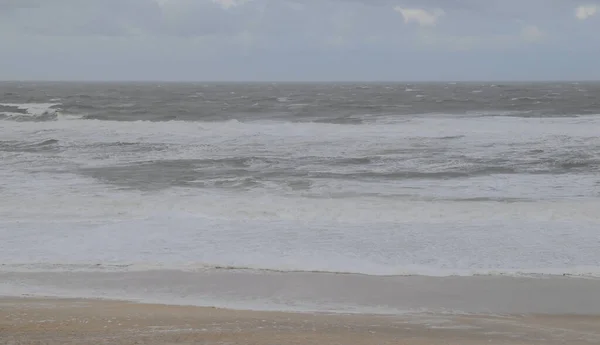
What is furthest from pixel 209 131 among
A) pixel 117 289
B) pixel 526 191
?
pixel 117 289

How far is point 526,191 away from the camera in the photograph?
14.2 m

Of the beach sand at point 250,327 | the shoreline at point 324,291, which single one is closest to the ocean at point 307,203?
the shoreline at point 324,291

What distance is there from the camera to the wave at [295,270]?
326 inches

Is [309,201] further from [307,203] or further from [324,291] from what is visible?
[324,291]

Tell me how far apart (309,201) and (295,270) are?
4599 millimetres

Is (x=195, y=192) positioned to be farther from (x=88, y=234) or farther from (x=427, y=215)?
(x=427, y=215)

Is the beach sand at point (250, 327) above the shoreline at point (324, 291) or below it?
above

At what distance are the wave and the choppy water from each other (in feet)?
0.14

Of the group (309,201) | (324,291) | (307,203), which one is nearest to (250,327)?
(324,291)

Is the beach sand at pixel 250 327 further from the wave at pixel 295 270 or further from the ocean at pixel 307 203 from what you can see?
the ocean at pixel 307 203

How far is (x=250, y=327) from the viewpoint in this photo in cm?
598

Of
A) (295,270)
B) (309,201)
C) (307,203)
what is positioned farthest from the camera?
(309,201)

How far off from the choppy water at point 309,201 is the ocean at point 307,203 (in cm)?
4

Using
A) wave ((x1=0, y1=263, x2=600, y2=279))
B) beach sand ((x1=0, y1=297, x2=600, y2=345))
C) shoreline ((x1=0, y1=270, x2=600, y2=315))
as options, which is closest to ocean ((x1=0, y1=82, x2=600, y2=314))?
wave ((x1=0, y1=263, x2=600, y2=279))
